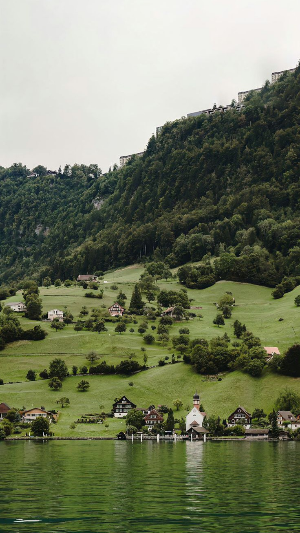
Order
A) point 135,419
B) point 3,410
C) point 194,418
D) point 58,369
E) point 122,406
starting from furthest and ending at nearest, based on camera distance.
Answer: point 58,369 → point 122,406 → point 3,410 → point 194,418 → point 135,419

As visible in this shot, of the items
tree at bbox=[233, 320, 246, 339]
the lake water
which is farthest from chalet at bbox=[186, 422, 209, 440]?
tree at bbox=[233, 320, 246, 339]

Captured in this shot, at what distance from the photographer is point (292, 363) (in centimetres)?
13862

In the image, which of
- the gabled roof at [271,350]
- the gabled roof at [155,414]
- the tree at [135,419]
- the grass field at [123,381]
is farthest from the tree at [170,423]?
the gabled roof at [271,350]

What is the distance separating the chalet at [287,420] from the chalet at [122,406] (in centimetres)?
2649

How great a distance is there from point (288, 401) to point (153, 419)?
2289cm

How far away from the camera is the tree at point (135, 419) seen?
398ft

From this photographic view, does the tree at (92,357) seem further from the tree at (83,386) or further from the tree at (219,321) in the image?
the tree at (219,321)

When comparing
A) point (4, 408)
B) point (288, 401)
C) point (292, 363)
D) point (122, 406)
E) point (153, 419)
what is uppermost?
point (292, 363)

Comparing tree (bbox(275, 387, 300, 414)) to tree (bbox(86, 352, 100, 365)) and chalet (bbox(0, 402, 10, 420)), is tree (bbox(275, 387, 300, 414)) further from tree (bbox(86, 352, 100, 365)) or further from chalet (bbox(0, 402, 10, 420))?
chalet (bbox(0, 402, 10, 420))

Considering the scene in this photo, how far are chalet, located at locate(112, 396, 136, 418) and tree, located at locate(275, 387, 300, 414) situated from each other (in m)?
25.6

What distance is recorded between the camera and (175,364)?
6083 inches

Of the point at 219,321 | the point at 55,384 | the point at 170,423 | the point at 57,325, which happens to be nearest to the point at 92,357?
the point at 55,384

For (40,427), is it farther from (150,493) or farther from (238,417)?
(150,493)

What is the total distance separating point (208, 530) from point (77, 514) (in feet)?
→ 26.2
